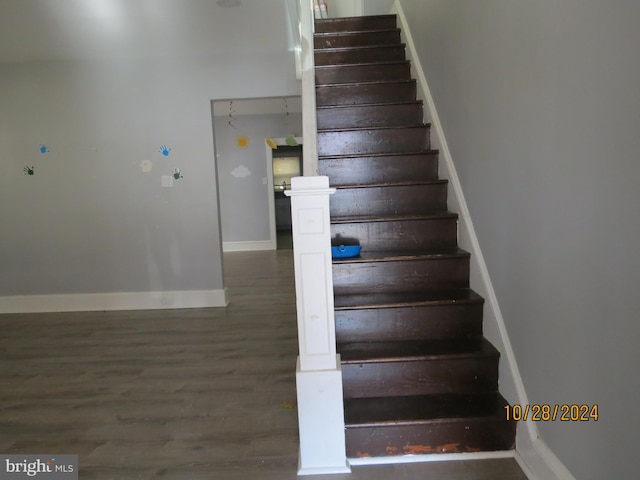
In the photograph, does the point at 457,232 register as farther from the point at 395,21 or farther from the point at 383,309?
the point at 395,21

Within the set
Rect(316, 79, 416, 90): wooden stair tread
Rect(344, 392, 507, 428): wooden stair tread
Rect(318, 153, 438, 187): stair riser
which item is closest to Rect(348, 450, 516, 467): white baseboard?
Rect(344, 392, 507, 428): wooden stair tread

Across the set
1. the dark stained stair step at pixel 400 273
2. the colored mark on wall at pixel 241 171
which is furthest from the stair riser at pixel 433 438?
the colored mark on wall at pixel 241 171

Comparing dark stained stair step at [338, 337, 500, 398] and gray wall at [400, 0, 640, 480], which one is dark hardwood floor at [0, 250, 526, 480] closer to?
dark stained stair step at [338, 337, 500, 398]

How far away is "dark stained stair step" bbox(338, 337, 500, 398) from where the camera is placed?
175cm

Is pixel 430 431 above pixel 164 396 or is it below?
above

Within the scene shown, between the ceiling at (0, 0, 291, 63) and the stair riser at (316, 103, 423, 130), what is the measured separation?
2.81 feet

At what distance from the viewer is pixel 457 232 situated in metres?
2.24

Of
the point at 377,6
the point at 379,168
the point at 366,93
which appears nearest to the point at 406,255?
the point at 379,168

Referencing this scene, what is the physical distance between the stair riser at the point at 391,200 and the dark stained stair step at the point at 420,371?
919mm

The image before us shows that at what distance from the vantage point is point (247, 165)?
7.04 m

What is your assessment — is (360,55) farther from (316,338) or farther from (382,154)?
(316,338)

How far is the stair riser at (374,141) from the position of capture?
269 centimetres

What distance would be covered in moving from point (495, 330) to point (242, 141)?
605 centimetres
